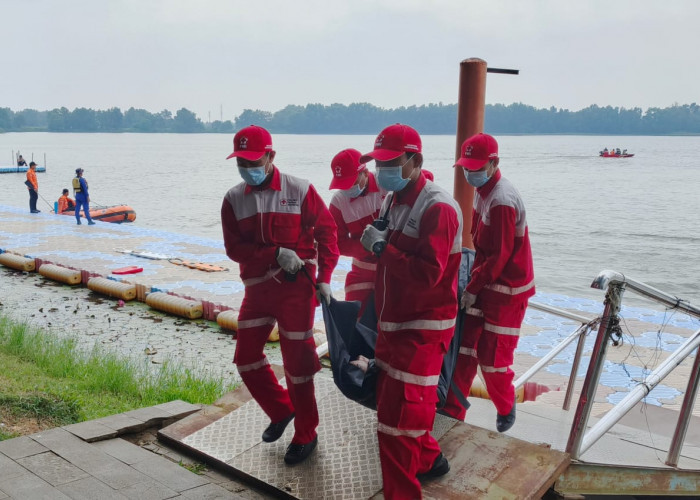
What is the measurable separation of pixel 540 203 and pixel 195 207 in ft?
78.1

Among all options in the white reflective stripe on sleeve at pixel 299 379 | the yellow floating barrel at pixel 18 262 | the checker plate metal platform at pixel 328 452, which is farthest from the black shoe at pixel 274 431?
the yellow floating barrel at pixel 18 262

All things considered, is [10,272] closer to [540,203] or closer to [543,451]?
[543,451]

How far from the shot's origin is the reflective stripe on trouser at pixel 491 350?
432cm

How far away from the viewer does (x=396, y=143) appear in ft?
11.5

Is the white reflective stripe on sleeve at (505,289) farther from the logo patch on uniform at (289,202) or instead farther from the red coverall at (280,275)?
the logo patch on uniform at (289,202)

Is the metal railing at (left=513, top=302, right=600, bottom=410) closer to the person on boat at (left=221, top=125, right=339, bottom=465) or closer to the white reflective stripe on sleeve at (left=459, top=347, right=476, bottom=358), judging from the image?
the white reflective stripe on sleeve at (left=459, top=347, right=476, bottom=358)

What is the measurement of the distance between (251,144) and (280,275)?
0.78m

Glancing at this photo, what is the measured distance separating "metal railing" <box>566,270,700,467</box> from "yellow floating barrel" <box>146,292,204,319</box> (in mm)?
7243

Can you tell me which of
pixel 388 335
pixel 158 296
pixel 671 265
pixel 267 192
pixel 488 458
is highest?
pixel 267 192

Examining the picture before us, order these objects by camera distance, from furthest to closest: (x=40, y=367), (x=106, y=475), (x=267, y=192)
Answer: (x=40, y=367) < (x=267, y=192) < (x=106, y=475)

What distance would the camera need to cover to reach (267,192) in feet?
13.4

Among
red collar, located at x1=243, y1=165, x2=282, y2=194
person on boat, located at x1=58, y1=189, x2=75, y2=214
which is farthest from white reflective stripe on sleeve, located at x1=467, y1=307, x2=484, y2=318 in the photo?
person on boat, located at x1=58, y1=189, x2=75, y2=214

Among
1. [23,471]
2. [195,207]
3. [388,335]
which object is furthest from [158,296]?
[195,207]

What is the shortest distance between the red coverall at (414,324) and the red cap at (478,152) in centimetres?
85
